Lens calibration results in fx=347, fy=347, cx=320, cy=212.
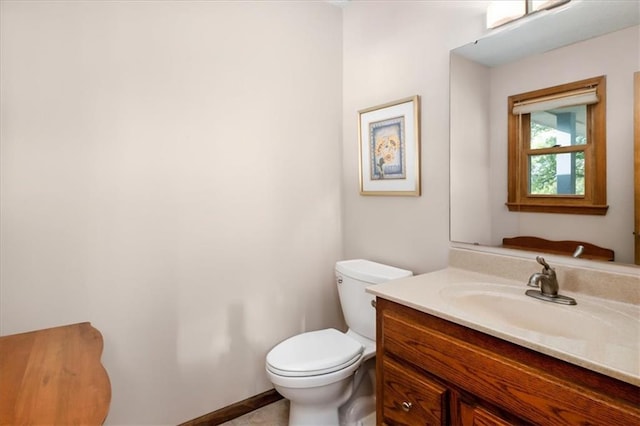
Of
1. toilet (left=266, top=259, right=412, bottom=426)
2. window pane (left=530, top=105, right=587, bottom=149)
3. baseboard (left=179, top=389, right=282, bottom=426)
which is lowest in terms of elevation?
baseboard (left=179, top=389, right=282, bottom=426)

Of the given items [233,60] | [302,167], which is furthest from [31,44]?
[302,167]

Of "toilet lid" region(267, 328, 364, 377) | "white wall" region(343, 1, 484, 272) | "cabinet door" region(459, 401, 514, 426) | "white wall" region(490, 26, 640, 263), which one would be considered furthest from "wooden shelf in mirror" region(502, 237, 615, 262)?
"toilet lid" region(267, 328, 364, 377)

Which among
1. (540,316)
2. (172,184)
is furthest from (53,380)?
(540,316)

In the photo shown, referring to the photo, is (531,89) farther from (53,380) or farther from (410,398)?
(53,380)

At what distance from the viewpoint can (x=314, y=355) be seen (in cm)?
166

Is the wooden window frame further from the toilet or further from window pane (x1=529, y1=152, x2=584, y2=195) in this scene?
the toilet

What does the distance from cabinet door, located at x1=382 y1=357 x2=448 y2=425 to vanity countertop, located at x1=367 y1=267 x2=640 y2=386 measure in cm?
25

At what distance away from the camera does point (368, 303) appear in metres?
1.84

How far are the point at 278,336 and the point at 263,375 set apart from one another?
0.77 feet

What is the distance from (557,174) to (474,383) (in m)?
0.85

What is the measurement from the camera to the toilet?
5.14ft

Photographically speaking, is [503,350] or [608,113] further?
[608,113]

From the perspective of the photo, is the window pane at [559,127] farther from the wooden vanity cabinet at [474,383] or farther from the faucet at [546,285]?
the wooden vanity cabinet at [474,383]

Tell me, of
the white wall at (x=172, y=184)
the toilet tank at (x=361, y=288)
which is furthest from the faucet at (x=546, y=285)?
the white wall at (x=172, y=184)
